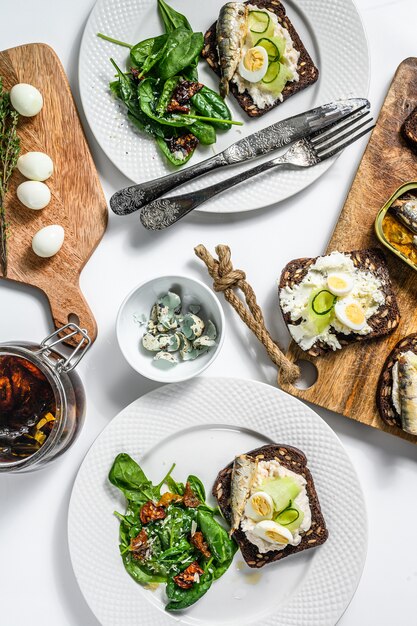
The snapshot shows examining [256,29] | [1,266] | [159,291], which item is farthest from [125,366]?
[256,29]

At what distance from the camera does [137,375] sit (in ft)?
9.83

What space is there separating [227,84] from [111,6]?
2.15 ft

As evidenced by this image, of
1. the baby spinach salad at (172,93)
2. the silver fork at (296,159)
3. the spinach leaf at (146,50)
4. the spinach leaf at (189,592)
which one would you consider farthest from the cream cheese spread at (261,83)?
the spinach leaf at (189,592)

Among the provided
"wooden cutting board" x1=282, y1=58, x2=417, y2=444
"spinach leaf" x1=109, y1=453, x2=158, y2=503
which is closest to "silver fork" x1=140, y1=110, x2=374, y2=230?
"wooden cutting board" x1=282, y1=58, x2=417, y2=444

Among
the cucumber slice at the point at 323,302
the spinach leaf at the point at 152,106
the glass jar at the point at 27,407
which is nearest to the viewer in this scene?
the glass jar at the point at 27,407

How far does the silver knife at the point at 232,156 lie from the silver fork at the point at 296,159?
1.8 inches

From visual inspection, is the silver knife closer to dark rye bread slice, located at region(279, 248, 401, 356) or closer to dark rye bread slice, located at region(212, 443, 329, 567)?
dark rye bread slice, located at region(279, 248, 401, 356)

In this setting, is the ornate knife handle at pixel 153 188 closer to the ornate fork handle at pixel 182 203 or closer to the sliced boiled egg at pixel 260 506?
the ornate fork handle at pixel 182 203

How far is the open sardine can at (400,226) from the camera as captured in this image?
2740 mm

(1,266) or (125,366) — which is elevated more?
(1,266)

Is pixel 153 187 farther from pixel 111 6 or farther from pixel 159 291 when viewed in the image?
pixel 111 6

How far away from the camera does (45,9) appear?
3018 mm

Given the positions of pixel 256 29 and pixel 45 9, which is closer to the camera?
pixel 256 29

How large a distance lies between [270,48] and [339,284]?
112 centimetres
